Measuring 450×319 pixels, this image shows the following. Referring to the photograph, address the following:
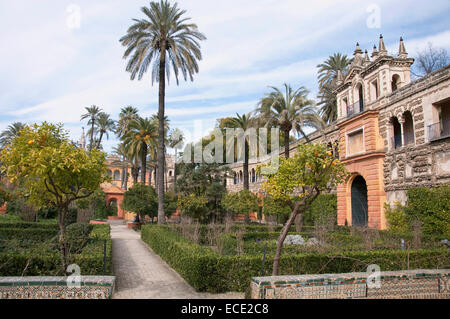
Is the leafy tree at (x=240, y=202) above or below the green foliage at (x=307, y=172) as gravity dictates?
below

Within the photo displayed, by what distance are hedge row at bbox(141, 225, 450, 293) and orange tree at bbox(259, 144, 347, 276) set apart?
156 cm

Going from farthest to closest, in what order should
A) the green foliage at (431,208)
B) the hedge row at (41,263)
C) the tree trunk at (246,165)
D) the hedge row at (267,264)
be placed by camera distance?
the tree trunk at (246,165) < the green foliage at (431,208) < the hedge row at (267,264) < the hedge row at (41,263)

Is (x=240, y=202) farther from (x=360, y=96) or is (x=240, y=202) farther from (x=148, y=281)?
(x=148, y=281)

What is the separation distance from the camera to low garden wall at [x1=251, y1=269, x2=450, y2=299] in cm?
555

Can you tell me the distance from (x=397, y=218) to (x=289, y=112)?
9175mm

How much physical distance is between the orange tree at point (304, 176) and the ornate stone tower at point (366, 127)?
10.9 m

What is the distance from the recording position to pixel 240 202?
2447 centimetres

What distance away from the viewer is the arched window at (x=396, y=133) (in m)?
19.1

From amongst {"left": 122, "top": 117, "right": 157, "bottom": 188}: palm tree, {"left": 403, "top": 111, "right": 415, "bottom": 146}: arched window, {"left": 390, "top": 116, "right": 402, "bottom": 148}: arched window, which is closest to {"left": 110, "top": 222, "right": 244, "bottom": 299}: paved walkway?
{"left": 390, "top": 116, "right": 402, "bottom": 148}: arched window

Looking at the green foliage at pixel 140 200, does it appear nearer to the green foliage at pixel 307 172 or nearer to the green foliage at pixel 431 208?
the green foliage at pixel 431 208

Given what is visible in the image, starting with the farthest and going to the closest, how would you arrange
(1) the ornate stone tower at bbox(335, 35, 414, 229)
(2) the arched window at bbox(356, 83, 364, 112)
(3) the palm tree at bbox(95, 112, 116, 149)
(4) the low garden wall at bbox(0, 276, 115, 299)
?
(3) the palm tree at bbox(95, 112, 116, 149)
(2) the arched window at bbox(356, 83, 364, 112)
(1) the ornate stone tower at bbox(335, 35, 414, 229)
(4) the low garden wall at bbox(0, 276, 115, 299)

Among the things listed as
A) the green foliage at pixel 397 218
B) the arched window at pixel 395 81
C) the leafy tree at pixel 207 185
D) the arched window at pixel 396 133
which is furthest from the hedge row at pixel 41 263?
the arched window at pixel 395 81

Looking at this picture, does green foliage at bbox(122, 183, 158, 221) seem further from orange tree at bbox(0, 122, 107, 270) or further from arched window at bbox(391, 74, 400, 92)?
arched window at bbox(391, 74, 400, 92)

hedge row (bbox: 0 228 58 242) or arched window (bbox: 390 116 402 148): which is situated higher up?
arched window (bbox: 390 116 402 148)
